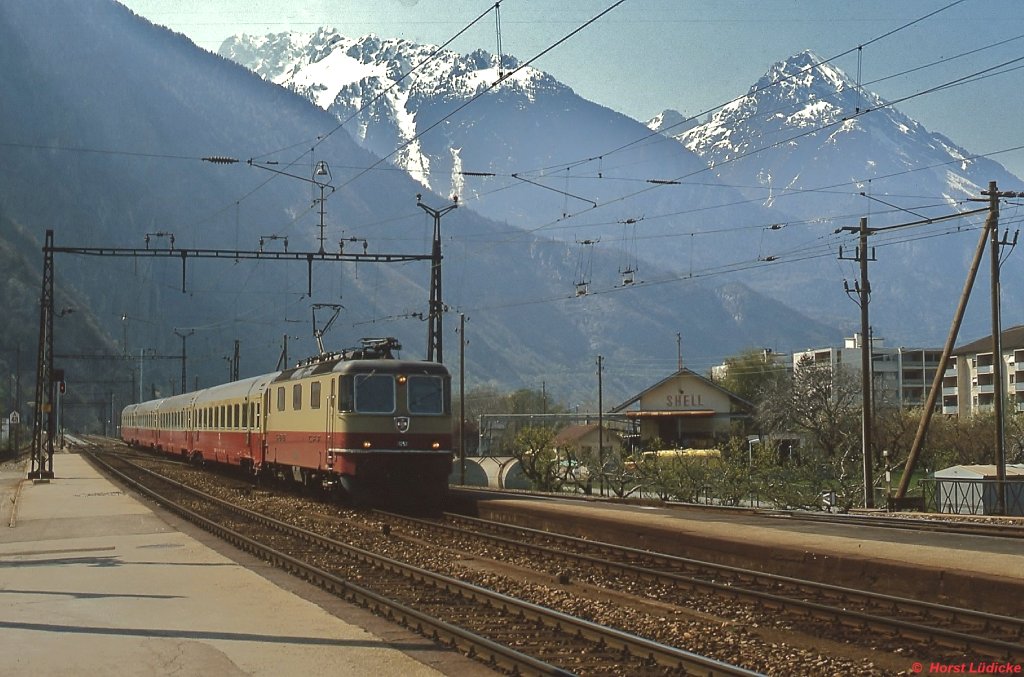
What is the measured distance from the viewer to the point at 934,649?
10938mm

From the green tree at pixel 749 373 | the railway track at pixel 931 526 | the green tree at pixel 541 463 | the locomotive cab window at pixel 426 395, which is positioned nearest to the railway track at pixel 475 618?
the locomotive cab window at pixel 426 395

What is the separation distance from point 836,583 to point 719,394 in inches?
3032

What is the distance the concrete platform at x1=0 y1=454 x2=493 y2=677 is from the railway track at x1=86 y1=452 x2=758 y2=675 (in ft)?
0.93

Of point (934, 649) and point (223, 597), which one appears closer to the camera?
point (934, 649)

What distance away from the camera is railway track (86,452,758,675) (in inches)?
400

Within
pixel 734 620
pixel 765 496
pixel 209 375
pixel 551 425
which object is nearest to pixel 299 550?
pixel 734 620

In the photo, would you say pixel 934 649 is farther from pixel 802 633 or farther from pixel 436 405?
pixel 436 405

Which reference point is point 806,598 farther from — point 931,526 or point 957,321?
point 957,321

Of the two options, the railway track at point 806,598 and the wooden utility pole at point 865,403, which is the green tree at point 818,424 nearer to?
the wooden utility pole at point 865,403

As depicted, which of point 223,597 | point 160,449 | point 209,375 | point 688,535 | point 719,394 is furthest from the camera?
point 209,375

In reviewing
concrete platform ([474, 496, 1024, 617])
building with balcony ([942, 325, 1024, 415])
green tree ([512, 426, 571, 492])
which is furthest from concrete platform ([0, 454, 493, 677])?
building with balcony ([942, 325, 1024, 415])

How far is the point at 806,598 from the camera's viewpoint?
1395cm

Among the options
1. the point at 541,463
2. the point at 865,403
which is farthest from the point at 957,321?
the point at 541,463

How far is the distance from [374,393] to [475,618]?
13.0m
